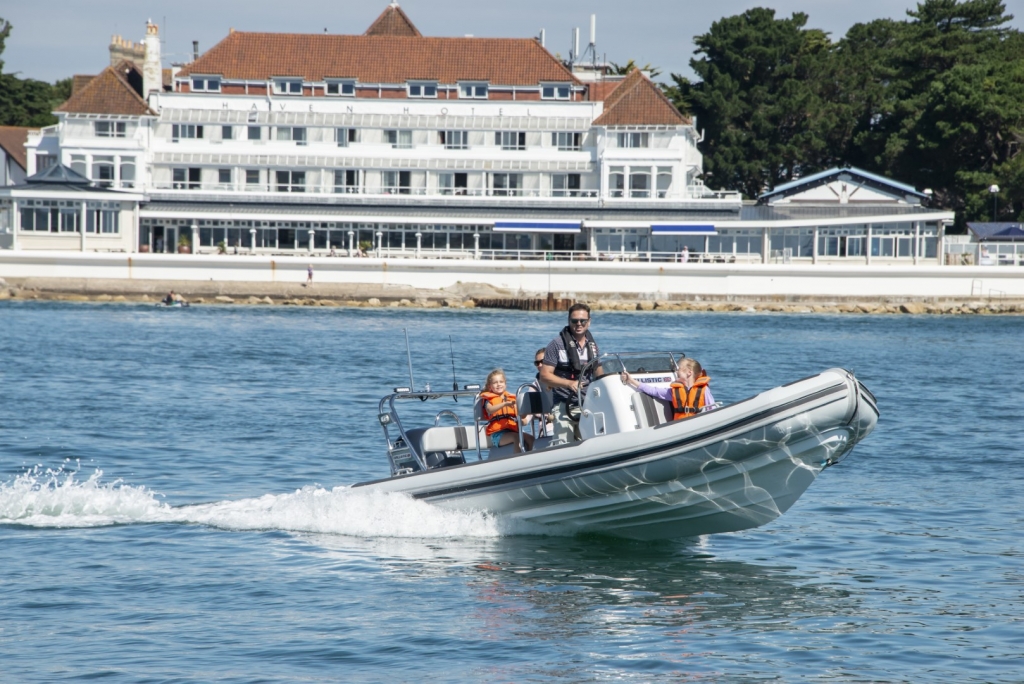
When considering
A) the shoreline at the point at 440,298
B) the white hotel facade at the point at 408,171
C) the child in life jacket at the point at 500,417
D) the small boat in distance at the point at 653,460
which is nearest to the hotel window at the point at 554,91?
the white hotel facade at the point at 408,171

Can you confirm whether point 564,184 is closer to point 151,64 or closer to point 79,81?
point 151,64

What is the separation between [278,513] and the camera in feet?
43.4

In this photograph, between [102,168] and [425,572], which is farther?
[102,168]

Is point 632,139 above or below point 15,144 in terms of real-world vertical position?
below

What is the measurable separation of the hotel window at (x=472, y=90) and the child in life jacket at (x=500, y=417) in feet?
198

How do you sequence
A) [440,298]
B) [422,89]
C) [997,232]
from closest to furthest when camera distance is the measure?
[440,298] < [997,232] < [422,89]

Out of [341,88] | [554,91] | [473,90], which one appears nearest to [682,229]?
[554,91]

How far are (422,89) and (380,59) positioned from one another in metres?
3.73

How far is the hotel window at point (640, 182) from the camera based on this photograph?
68.3m

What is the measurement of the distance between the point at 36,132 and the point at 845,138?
52.1 metres

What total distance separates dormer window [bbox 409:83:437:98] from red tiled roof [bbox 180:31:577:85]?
0.41 meters

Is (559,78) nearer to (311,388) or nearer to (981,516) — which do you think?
(311,388)

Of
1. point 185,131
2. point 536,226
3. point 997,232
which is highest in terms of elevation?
point 185,131

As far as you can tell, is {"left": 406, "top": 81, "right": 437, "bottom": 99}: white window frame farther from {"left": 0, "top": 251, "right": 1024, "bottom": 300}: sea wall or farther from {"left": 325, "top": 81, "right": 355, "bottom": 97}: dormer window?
{"left": 0, "top": 251, "right": 1024, "bottom": 300}: sea wall
